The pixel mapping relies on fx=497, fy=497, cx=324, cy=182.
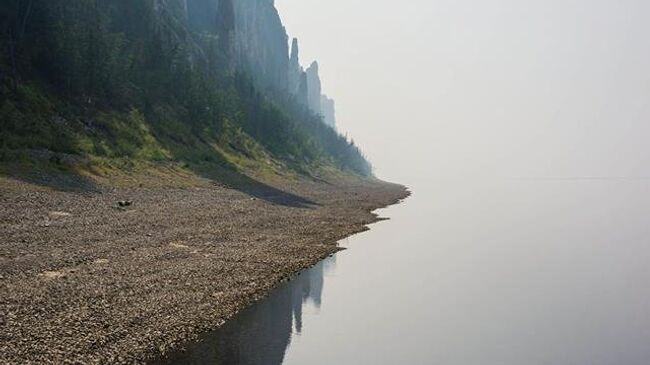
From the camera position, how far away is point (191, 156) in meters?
92.0

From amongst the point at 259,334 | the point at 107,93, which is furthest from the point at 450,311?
the point at 107,93

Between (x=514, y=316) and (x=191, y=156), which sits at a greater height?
(x=191, y=156)

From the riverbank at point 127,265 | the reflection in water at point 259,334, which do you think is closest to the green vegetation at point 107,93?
the riverbank at point 127,265

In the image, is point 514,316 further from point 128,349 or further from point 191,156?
point 191,156

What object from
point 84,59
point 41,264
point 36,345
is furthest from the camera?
point 84,59

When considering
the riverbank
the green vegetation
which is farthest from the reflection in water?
the green vegetation

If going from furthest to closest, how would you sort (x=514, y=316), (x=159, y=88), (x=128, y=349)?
1. (x=159, y=88)
2. (x=514, y=316)
3. (x=128, y=349)

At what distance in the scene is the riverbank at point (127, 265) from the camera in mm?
17812

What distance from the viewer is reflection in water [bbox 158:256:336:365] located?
18.5 m

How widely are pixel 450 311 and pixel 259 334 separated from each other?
1188cm

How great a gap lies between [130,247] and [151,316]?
12.3m

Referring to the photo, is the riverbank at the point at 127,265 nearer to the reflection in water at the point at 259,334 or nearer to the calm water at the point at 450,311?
the reflection in water at the point at 259,334

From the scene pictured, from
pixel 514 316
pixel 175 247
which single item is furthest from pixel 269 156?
pixel 514 316

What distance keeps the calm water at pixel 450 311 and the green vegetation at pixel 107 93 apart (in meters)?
39.3
